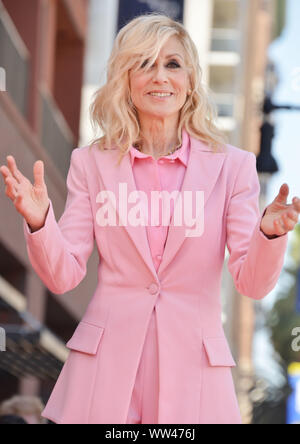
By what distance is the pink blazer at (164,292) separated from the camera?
347 centimetres

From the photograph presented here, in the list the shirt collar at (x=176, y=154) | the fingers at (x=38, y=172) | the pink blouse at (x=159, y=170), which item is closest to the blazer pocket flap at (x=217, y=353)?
the pink blouse at (x=159, y=170)

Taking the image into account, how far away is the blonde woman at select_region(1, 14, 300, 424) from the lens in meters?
3.47

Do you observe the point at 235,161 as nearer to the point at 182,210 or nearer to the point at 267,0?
the point at 182,210

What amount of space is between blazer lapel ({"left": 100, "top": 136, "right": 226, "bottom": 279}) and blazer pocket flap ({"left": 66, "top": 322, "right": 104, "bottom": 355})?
10.0 inches

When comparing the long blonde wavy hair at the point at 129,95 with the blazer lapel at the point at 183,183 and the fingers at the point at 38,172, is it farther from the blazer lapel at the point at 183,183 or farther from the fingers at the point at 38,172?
the fingers at the point at 38,172

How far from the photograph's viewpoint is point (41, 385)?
17359mm

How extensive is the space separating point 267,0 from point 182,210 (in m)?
57.5

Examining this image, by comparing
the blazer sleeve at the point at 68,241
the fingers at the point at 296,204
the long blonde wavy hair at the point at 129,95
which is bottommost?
the blazer sleeve at the point at 68,241

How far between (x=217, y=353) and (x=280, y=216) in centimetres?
50

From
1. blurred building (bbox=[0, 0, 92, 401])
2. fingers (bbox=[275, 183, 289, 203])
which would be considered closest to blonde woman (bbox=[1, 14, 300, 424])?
fingers (bbox=[275, 183, 289, 203])

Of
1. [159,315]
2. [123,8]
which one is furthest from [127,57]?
[123,8]

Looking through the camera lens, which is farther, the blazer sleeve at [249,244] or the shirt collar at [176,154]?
the shirt collar at [176,154]

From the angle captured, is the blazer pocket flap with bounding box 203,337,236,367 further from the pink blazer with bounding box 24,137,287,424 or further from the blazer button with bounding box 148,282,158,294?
the blazer button with bounding box 148,282,158,294

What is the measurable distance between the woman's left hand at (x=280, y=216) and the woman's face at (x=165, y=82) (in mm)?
589
